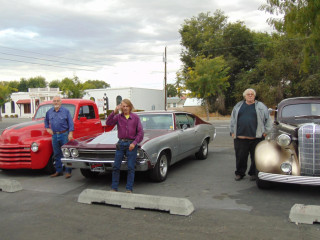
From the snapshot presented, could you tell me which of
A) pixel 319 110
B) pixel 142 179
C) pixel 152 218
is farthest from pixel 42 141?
pixel 319 110

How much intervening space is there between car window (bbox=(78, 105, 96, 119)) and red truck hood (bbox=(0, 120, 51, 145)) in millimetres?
1049

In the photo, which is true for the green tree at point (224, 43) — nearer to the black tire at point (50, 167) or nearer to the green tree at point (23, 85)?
the black tire at point (50, 167)

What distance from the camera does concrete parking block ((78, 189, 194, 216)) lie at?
421 cm

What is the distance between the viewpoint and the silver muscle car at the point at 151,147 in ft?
18.0

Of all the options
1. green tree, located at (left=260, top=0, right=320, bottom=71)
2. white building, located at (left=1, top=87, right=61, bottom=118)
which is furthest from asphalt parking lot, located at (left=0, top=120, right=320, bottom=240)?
white building, located at (left=1, top=87, right=61, bottom=118)

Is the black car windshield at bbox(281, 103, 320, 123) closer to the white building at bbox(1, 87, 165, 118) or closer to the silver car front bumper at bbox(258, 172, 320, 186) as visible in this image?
the silver car front bumper at bbox(258, 172, 320, 186)

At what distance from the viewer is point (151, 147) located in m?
5.54

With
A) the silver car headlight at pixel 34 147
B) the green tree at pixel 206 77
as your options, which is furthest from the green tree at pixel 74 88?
the silver car headlight at pixel 34 147

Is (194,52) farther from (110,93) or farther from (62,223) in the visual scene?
(62,223)

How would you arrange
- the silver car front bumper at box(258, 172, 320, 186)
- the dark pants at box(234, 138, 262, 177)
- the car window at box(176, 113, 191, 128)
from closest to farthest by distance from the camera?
the silver car front bumper at box(258, 172, 320, 186)
the dark pants at box(234, 138, 262, 177)
the car window at box(176, 113, 191, 128)

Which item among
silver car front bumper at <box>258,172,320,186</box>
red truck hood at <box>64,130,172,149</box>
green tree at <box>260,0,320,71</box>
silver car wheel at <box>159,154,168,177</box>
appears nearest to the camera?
silver car front bumper at <box>258,172,320,186</box>

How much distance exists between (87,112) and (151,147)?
10.6ft

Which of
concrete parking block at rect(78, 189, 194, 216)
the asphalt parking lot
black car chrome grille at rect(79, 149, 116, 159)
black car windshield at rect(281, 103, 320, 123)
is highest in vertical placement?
black car windshield at rect(281, 103, 320, 123)

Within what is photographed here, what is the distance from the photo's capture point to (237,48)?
36.4 meters
